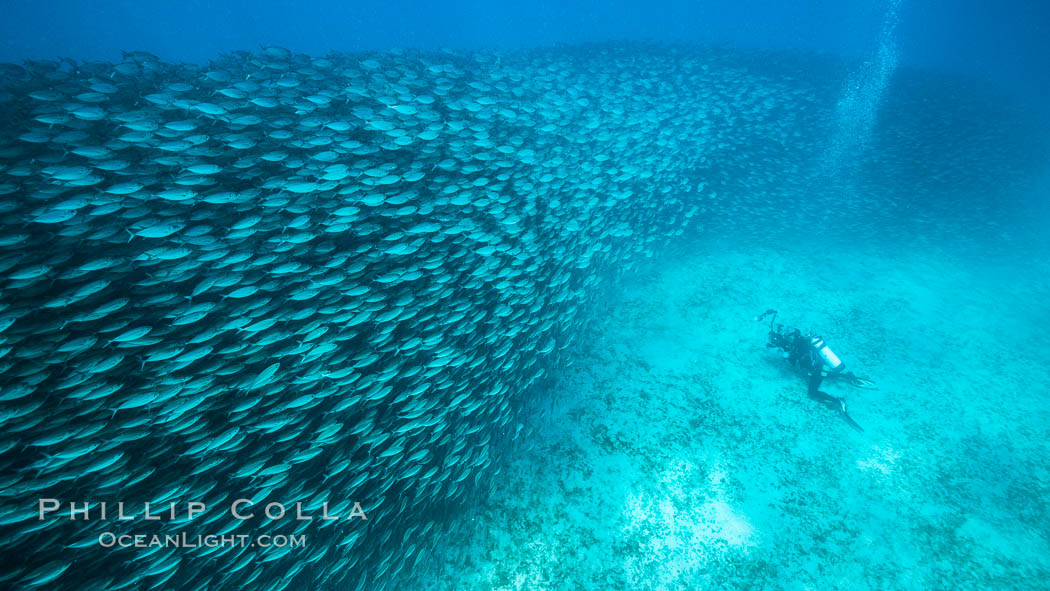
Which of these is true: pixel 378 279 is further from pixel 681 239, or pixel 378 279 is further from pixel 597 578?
pixel 681 239

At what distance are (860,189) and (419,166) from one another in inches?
700

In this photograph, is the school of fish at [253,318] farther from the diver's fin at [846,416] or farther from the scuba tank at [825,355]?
the diver's fin at [846,416]

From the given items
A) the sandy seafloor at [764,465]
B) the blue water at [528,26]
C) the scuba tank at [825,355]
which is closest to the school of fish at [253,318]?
the sandy seafloor at [764,465]

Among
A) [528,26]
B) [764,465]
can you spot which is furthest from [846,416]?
[528,26]

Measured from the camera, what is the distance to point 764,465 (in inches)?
271

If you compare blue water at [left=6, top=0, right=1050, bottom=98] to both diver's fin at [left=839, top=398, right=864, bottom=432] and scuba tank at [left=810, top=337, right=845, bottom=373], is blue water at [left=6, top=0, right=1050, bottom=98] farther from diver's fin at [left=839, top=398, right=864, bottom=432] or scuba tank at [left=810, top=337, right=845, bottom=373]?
diver's fin at [left=839, top=398, right=864, bottom=432]

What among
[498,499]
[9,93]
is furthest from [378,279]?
[9,93]

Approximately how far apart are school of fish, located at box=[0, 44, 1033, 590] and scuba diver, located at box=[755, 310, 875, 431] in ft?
15.6

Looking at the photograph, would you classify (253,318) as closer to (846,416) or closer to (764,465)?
(764,465)

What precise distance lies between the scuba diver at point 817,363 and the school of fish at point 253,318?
4.76 metres

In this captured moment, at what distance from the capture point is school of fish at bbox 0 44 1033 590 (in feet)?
12.3

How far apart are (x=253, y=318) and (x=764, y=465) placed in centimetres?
826

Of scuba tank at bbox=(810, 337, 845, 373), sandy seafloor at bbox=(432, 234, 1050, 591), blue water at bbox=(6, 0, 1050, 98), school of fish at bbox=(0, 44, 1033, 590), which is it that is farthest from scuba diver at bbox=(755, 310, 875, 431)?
blue water at bbox=(6, 0, 1050, 98)

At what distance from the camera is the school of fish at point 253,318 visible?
12.3ft
